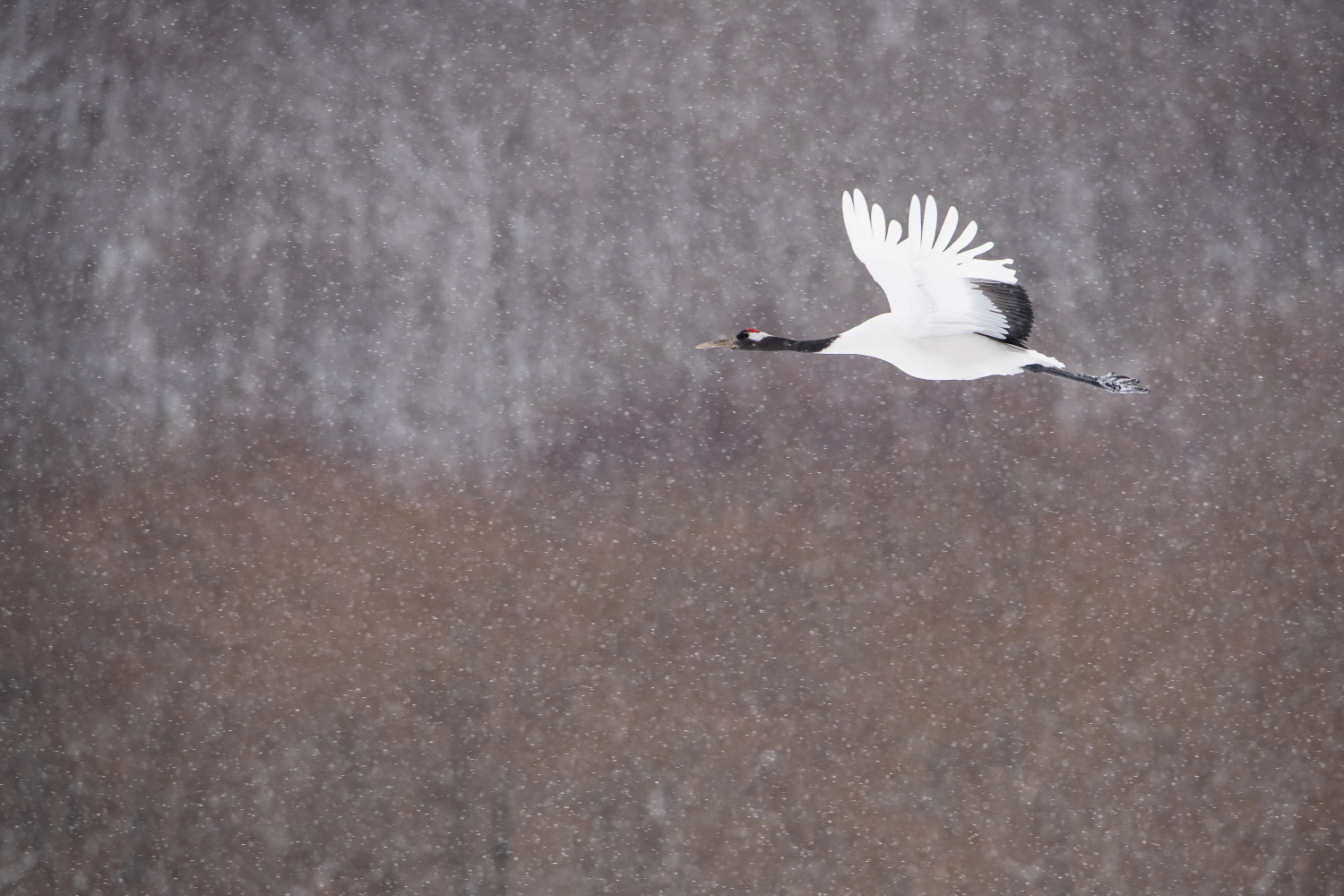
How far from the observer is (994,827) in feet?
12.4

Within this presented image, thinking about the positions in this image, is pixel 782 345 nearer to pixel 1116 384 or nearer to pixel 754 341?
pixel 754 341

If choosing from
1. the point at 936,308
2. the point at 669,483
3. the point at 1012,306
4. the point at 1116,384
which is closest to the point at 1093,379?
the point at 1116,384

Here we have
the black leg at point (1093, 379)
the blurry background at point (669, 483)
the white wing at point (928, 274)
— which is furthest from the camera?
the blurry background at point (669, 483)

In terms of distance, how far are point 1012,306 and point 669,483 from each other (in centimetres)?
137

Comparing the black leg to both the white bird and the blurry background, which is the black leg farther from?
the blurry background

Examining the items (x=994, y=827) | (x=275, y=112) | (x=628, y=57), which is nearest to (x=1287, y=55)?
(x=628, y=57)

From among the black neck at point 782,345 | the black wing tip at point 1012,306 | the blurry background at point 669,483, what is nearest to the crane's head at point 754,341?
the black neck at point 782,345

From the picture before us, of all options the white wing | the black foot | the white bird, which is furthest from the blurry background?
the white wing

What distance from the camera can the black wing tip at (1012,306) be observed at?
2.71 meters

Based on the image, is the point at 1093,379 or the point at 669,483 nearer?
the point at 1093,379

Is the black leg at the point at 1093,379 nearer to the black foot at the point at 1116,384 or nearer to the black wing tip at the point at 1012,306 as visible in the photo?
the black foot at the point at 1116,384

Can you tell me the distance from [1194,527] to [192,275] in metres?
3.29

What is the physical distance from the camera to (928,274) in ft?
8.80

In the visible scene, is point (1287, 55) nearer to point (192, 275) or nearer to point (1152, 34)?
point (1152, 34)
